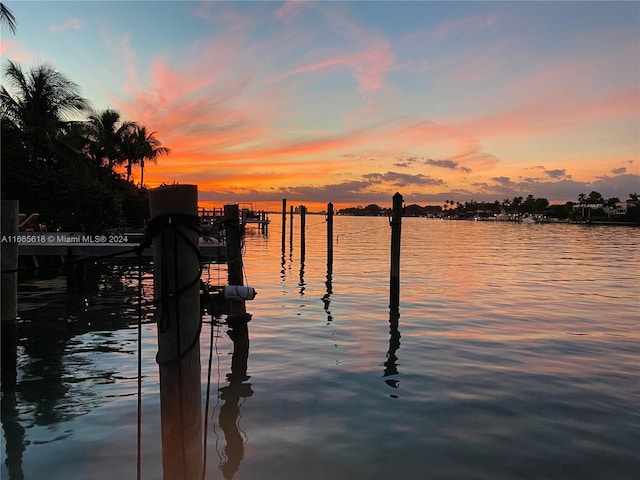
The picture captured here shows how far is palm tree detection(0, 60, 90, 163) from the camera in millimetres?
32812

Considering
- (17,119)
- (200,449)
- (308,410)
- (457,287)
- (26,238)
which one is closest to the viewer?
(200,449)

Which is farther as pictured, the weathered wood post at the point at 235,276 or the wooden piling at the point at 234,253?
the wooden piling at the point at 234,253

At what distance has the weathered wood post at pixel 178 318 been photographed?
10.0 ft

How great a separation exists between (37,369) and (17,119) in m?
31.4

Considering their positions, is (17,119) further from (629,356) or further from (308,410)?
(629,356)

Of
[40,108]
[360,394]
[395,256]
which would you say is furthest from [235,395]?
[40,108]

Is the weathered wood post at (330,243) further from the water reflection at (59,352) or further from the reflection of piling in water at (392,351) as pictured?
the reflection of piling in water at (392,351)

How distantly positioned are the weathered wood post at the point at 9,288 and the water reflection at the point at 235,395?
11.5 feet

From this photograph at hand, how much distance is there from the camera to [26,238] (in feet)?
70.4

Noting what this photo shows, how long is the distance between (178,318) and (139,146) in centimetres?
5794

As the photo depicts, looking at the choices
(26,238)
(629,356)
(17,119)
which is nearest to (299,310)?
(629,356)

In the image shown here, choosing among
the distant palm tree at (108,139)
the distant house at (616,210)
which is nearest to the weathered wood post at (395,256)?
the distant palm tree at (108,139)

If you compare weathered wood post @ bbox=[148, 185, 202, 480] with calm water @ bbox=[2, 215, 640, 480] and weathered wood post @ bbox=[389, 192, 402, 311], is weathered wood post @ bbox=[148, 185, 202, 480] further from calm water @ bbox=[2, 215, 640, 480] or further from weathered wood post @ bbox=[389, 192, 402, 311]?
weathered wood post @ bbox=[389, 192, 402, 311]

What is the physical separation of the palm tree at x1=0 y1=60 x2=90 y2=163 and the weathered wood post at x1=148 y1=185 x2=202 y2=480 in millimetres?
34090
